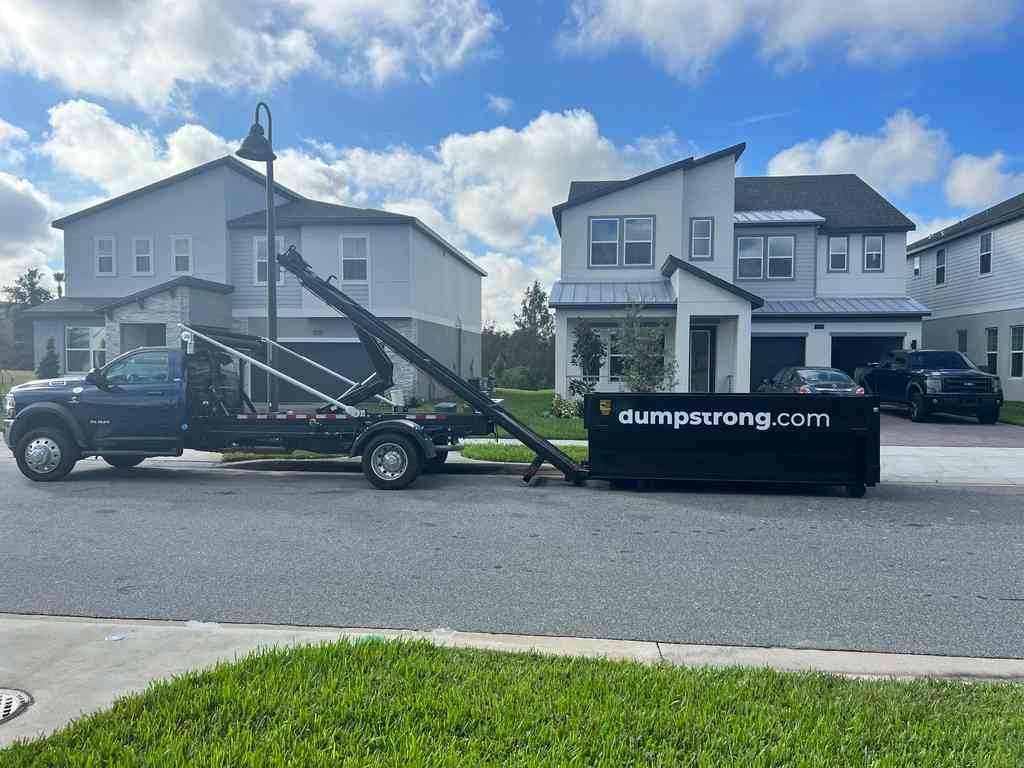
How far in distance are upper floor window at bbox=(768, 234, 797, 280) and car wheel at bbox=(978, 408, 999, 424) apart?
816 centimetres

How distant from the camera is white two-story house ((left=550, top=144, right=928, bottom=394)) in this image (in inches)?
800

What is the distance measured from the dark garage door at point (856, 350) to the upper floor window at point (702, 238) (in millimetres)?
5616

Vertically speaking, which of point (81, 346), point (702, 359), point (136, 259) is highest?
point (136, 259)

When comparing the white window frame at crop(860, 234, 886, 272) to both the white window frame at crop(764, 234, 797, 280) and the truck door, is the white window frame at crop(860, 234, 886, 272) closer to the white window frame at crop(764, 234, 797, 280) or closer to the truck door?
the white window frame at crop(764, 234, 797, 280)

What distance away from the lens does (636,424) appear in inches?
366

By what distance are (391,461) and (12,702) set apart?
6049 millimetres

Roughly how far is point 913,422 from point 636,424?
12785 mm

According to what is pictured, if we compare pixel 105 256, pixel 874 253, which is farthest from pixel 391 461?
pixel 874 253

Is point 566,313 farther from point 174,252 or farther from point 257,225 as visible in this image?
point 174,252

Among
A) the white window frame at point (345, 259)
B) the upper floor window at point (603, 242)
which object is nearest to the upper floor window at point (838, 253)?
the upper floor window at point (603, 242)

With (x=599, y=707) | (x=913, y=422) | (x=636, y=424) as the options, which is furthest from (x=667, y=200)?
(x=599, y=707)

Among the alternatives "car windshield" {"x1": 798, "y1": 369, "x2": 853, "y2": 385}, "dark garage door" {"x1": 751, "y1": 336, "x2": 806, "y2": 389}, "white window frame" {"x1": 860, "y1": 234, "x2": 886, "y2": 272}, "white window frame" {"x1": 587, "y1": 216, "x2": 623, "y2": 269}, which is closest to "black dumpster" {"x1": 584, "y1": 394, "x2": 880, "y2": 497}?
"car windshield" {"x1": 798, "y1": 369, "x2": 853, "y2": 385}

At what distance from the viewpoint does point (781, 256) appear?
24.2 metres

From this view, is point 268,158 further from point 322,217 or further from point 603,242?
point 603,242
